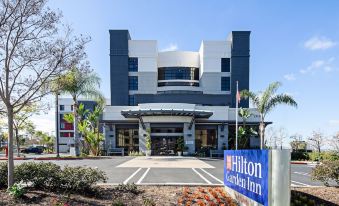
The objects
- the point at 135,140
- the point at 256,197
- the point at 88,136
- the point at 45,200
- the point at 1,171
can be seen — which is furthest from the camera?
the point at 135,140

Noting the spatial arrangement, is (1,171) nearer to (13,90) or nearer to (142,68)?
(13,90)

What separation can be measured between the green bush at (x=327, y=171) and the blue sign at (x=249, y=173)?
169 inches

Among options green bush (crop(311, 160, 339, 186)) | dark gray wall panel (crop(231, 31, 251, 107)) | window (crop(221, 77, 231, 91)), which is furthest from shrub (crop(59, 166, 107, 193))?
window (crop(221, 77, 231, 91))

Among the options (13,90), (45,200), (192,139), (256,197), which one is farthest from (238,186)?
(192,139)

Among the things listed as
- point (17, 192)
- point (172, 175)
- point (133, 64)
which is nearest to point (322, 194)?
point (172, 175)

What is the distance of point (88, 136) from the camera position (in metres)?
34.7

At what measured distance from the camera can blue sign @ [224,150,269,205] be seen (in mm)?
6258

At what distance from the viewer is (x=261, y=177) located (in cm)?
641

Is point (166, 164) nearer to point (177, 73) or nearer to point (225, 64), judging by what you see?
point (177, 73)

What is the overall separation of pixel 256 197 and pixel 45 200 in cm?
541

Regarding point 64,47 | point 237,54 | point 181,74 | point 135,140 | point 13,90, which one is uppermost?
point 237,54

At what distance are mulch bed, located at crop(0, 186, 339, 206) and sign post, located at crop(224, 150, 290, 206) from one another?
2.98 feet

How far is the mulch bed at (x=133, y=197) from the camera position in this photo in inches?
291

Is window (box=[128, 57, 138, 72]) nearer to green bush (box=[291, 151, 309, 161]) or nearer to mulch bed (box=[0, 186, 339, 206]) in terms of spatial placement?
green bush (box=[291, 151, 309, 161])
